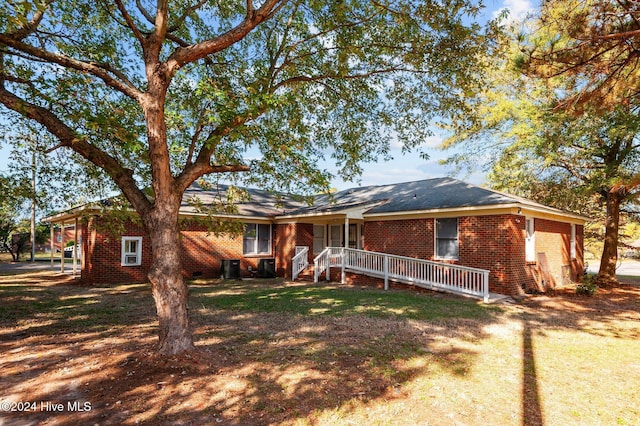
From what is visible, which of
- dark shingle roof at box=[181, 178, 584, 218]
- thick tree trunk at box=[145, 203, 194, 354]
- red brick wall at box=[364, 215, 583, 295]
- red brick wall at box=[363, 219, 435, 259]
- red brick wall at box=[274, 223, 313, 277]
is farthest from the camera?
red brick wall at box=[274, 223, 313, 277]

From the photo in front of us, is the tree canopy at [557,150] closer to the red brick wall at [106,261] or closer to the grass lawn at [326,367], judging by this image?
the grass lawn at [326,367]

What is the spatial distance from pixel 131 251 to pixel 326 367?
12.3 m

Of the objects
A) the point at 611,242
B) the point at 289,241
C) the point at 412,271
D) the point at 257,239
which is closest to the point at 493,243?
the point at 412,271

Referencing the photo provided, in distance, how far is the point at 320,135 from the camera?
30.2 ft

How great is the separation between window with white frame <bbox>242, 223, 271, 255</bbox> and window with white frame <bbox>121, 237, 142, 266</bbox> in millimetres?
4543

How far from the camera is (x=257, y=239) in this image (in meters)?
17.7

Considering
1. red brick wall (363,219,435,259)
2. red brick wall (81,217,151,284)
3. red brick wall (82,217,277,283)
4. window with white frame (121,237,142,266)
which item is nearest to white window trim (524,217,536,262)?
red brick wall (363,219,435,259)

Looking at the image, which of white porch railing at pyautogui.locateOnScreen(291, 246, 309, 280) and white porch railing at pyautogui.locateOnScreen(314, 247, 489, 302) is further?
white porch railing at pyautogui.locateOnScreen(291, 246, 309, 280)

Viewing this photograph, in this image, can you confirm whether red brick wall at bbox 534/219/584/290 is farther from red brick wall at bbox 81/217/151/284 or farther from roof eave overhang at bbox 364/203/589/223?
red brick wall at bbox 81/217/151/284

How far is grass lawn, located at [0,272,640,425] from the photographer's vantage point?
3682 mm

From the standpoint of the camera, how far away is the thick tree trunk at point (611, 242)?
46.9 ft

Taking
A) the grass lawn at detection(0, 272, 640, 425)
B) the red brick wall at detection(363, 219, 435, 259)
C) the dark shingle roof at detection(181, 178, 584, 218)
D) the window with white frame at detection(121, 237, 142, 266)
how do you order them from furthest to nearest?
the window with white frame at detection(121, 237, 142, 266) < the red brick wall at detection(363, 219, 435, 259) < the dark shingle roof at detection(181, 178, 584, 218) < the grass lawn at detection(0, 272, 640, 425)

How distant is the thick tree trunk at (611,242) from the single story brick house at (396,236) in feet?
3.34

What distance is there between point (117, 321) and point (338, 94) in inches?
272
